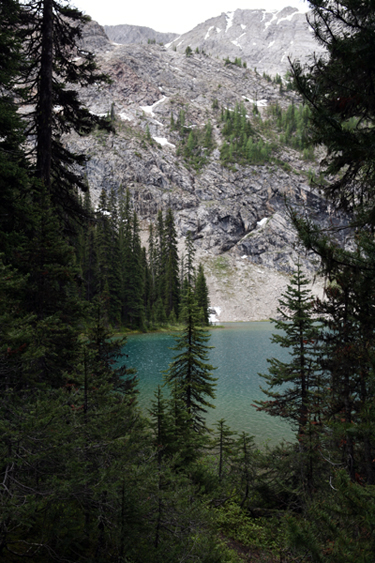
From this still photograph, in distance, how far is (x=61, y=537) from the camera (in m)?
3.71

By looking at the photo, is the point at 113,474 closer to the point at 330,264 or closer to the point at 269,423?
the point at 330,264

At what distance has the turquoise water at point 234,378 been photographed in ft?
56.5

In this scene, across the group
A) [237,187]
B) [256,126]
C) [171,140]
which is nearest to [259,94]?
[256,126]

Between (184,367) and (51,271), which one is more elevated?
(51,271)

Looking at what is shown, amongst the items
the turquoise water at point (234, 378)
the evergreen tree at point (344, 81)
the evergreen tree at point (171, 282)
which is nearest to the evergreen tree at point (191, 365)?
the turquoise water at point (234, 378)

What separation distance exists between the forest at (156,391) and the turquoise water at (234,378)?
496cm

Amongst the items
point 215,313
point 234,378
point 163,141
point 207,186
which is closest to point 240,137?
point 207,186

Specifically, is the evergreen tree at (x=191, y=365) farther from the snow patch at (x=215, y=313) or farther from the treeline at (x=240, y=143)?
the treeline at (x=240, y=143)

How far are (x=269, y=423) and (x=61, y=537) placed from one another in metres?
16.4

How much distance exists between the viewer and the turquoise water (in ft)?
56.5

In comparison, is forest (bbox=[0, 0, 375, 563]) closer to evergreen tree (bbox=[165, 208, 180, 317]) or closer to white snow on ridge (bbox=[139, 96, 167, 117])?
evergreen tree (bbox=[165, 208, 180, 317])

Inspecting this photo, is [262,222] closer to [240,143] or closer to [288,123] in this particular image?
[240,143]

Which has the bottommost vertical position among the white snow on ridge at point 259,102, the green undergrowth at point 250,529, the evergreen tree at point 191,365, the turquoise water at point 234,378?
the turquoise water at point 234,378

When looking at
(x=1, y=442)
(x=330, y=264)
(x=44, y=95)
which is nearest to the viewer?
(x=1, y=442)
